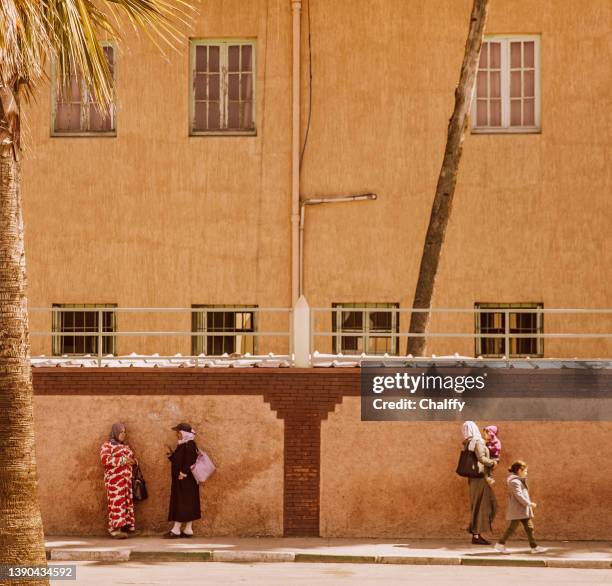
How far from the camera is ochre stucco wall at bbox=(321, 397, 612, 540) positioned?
17922 mm

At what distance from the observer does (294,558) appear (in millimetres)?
16312

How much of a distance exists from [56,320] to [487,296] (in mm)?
8026

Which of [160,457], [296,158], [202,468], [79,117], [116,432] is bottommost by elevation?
[202,468]

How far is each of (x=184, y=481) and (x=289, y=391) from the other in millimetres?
2000

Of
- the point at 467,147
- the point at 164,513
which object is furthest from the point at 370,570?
the point at 467,147

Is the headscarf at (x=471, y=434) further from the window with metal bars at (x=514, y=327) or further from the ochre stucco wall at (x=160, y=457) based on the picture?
the window with metal bars at (x=514, y=327)

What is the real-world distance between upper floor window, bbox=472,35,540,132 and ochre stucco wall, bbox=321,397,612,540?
6.88 meters

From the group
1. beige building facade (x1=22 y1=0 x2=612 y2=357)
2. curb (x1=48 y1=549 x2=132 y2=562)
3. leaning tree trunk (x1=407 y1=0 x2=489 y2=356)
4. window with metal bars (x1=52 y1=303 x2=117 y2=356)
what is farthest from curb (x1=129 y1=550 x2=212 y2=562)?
window with metal bars (x1=52 y1=303 x2=117 y2=356)

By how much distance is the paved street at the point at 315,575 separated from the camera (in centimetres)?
1448

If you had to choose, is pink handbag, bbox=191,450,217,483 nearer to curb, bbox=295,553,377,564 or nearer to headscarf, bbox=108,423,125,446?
headscarf, bbox=108,423,125,446

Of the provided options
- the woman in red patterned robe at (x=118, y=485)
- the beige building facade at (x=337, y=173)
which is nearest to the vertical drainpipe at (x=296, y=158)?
the beige building facade at (x=337, y=173)

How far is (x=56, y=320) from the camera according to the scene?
900 inches

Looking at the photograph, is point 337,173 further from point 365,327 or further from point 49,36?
point 49,36

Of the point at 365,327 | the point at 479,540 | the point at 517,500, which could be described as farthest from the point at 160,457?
the point at 365,327
